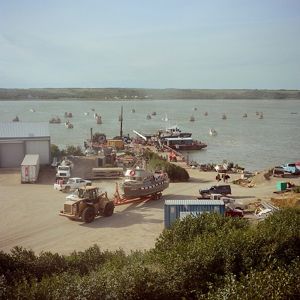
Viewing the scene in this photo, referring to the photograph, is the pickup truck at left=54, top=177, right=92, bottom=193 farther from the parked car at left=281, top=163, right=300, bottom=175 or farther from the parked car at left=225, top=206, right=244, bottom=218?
the parked car at left=281, top=163, right=300, bottom=175

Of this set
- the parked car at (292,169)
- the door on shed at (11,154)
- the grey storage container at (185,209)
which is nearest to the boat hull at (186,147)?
the parked car at (292,169)

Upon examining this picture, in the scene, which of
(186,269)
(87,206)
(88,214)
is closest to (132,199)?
(87,206)

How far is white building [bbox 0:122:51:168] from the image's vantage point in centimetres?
3175

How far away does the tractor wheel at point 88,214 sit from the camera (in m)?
19.3

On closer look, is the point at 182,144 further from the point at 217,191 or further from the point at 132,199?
the point at 132,199

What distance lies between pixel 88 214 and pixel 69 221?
103cm

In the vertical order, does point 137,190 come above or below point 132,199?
above

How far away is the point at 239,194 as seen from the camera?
25.3 metres

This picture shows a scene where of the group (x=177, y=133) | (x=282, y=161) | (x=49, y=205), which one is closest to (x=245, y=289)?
(x=49, y=205)

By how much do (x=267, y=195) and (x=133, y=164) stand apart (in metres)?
11.9

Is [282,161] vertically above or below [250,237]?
below

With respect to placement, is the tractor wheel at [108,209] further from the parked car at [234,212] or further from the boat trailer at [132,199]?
the parked car at [234,212]

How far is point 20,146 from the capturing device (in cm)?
3198

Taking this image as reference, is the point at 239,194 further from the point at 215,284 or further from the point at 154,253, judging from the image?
the point at 215,284
